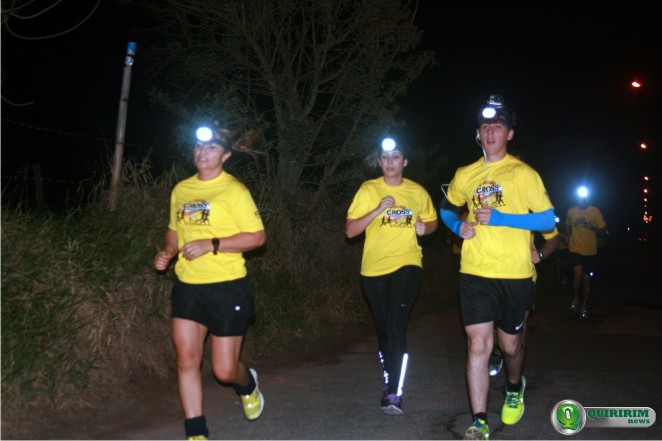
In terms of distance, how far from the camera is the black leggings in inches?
254

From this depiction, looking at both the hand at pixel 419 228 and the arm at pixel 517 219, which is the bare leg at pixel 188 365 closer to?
the arm at pixel 517 219

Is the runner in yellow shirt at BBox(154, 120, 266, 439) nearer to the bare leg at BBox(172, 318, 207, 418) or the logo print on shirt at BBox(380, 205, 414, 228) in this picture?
the bare leg at BBox(172, 318, 207, 418)

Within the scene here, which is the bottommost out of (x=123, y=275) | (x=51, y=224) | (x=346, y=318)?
(x=346, y=318)

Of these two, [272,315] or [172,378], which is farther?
[272,315]

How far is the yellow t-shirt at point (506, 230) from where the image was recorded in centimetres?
562

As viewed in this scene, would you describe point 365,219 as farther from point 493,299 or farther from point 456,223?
point 493,299

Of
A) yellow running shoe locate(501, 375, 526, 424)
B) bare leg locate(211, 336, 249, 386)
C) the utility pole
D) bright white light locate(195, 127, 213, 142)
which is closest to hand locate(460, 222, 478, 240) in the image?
yellow running shoe locate(501, 375, 526, 424)

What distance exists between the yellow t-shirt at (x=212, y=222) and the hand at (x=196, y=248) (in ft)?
0.27

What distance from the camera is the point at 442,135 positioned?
2164 centimetres

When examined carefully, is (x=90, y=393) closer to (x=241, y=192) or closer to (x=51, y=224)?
(x=51, y=224)

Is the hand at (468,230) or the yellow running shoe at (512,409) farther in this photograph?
the yellow running shoe at (512,409)

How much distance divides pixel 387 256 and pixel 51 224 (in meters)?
2.83

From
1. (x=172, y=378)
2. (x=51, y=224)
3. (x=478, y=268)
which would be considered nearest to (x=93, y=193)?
(x=51, y=224)

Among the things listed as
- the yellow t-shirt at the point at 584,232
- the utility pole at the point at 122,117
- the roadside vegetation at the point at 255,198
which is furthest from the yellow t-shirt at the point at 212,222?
the yellow t-shirt at the point at 584,232
